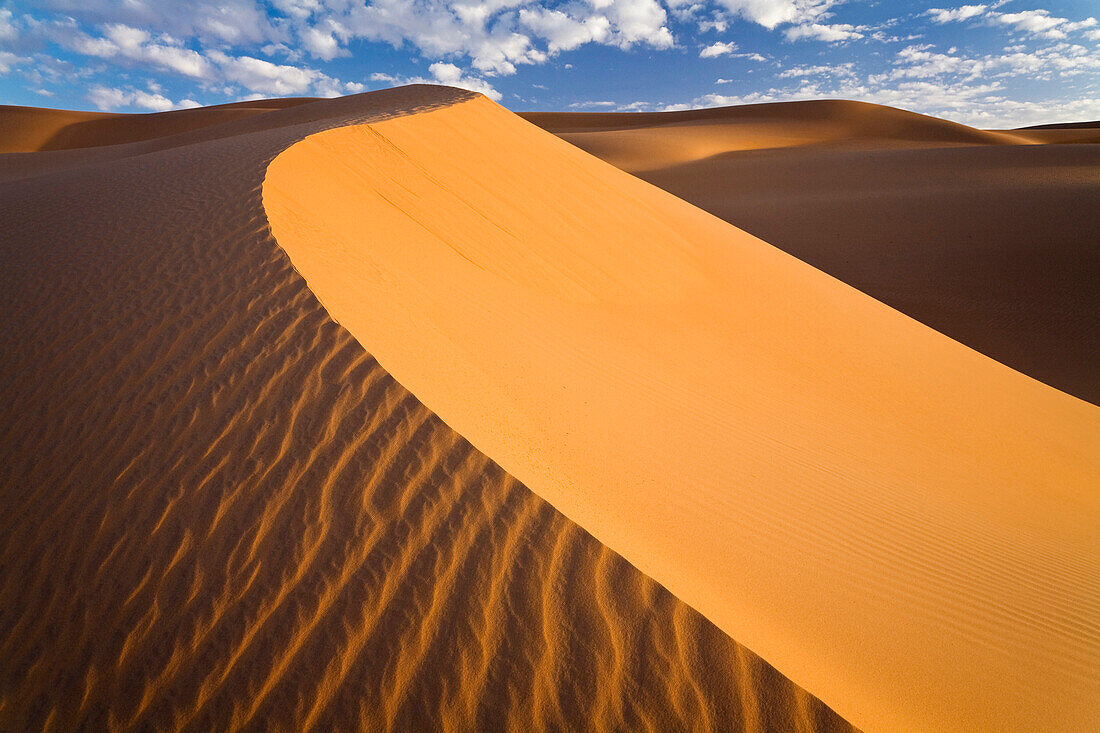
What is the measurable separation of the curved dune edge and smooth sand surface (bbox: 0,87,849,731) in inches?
9.1

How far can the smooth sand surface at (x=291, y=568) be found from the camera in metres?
2.15

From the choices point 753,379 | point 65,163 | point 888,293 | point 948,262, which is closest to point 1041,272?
point 948,262

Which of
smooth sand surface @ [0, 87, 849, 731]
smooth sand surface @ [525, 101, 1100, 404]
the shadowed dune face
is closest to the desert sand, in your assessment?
smooth sand surface @ [0, 87, 849, 731]

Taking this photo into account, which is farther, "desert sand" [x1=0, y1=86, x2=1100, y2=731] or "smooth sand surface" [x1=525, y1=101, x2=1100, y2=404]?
"smooth sand surface" [x1=525, y1=101, x2=1100, y2=404]

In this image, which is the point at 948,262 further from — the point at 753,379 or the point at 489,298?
the point at 489,298

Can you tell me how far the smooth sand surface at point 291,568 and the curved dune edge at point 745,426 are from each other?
232 mm

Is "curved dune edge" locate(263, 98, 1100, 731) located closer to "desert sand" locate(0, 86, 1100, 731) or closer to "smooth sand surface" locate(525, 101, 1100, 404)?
"desert sand" locate(0, 86, 1100, 731)

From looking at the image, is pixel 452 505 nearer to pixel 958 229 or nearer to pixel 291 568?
pixel 291 568

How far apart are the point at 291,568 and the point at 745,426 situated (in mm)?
3143

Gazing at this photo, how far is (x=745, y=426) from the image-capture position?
4.36 m

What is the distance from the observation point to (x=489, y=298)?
4.84m

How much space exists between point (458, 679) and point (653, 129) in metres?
46.6

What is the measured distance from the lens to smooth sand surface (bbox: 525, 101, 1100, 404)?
11898mm

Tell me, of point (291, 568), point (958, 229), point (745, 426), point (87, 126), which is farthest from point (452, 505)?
point (87, 126)
